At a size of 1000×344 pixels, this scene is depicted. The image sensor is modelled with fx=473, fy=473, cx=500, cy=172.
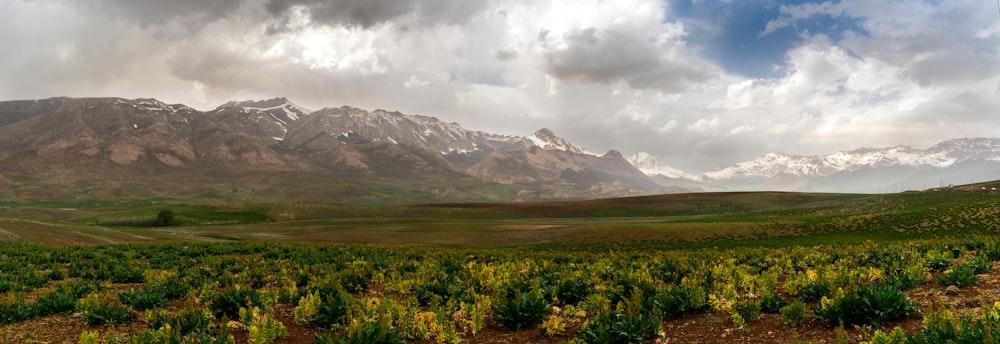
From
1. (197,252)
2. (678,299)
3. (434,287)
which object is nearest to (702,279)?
(678,299)

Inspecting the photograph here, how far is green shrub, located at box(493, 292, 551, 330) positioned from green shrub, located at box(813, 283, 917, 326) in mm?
7326

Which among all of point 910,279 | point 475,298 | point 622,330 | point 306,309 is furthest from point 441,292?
point 910,279

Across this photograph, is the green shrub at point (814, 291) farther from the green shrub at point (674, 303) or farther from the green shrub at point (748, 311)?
the green shrub at point (674, 303)

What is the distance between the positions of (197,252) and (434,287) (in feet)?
87.6

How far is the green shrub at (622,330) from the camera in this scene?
1150 cm

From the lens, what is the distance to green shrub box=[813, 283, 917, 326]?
11281mm

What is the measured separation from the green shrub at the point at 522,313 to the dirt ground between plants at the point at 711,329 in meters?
0.26

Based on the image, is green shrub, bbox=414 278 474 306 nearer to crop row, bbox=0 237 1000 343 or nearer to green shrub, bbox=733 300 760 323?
crop row, bbox=0 237 1000 343

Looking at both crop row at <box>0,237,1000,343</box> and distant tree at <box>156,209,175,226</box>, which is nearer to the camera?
crop row at <box>0,237,1000,343</box>

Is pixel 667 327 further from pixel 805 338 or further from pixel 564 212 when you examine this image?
pixel 564 212

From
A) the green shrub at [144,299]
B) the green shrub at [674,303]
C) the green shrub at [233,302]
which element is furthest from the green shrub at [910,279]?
the green shrub at [144,299]

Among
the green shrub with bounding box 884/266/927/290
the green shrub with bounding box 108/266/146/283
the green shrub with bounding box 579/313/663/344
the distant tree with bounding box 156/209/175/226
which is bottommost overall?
the distant tree with bounding box 156/209/175/226

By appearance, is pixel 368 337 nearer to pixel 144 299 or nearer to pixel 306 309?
pixel 306 309

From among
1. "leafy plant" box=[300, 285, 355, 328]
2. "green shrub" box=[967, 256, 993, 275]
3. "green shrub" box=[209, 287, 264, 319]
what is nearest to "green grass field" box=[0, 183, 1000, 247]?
"green shrub" box=[967, 256, 993, 275]
